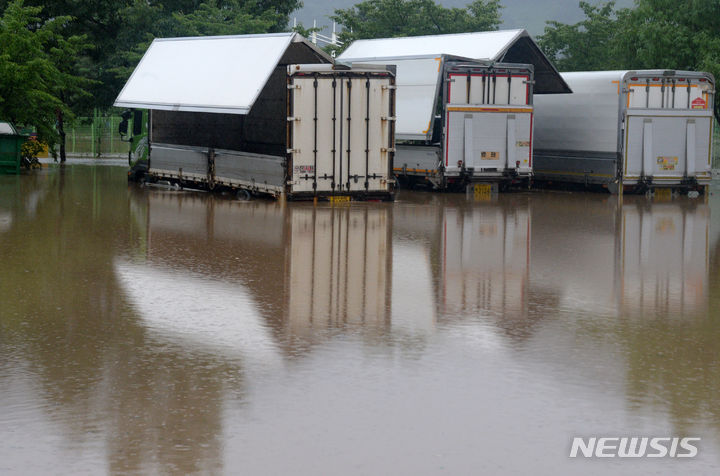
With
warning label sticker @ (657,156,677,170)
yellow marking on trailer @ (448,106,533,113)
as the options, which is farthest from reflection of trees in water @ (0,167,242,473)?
warning label sticker @ (657,156,677,170)

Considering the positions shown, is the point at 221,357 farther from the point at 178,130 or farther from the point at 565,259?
the point at 178,130

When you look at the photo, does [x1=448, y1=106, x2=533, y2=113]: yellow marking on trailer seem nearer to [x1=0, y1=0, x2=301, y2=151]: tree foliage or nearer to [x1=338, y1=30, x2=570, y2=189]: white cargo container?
[x1=338, y1=30, x2=570, y2=189]: white cargo container

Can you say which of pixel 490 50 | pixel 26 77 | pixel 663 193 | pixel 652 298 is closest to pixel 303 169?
pixel 490 50

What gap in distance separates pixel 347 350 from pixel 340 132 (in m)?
15.1

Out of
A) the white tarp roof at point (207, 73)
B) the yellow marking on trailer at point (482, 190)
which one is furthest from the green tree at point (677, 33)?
the white tarp roof at point (207, 73)

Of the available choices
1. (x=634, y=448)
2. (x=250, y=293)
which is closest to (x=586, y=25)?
(x=250, y=293)

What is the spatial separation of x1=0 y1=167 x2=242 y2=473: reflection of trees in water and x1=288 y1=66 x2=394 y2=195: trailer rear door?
8.59m

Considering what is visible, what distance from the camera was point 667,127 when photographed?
1102 inches

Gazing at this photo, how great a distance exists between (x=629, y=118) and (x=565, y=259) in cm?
1349

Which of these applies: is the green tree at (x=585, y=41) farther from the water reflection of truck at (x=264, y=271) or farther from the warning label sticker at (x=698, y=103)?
the water reflection of truck at (x=264, y=271)

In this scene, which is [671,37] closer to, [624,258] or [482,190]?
[482,190]

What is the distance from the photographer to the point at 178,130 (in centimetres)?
3112

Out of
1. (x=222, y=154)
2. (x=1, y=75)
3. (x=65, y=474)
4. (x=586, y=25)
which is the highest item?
(x=586, y=25)

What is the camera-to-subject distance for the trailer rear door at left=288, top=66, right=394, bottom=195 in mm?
23312
